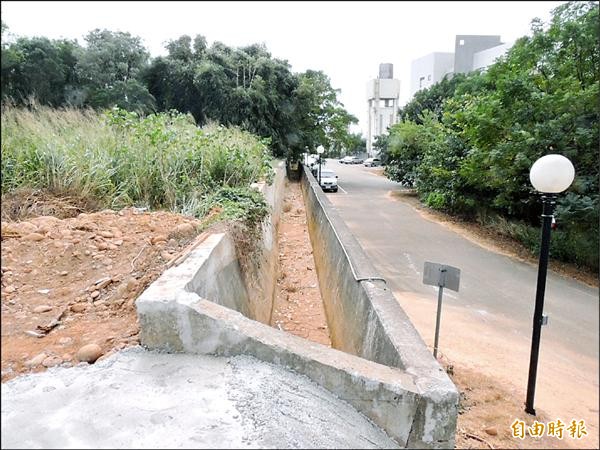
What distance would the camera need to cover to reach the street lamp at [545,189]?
9.56 ft

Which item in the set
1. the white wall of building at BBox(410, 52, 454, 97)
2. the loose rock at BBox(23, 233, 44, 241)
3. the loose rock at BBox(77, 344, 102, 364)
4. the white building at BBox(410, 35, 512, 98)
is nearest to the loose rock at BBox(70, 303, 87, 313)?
the loose rock at BBox(77, 344, 102, 364)

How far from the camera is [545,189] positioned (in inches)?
117

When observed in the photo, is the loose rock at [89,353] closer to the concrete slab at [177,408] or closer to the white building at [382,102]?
the concrete slab at [177,408]

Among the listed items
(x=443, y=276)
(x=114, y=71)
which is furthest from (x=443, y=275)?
(x=114, y=71)

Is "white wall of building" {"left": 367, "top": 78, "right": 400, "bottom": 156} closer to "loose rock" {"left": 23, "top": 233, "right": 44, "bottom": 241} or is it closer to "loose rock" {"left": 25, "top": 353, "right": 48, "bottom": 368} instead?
"loose rock" {"left": 23, "top": 233, "right": 44, "bottom": 241}

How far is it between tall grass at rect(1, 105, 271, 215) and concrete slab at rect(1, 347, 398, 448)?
7.58 ft

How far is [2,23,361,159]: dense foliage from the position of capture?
11.7 m

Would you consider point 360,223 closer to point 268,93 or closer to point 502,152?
point 502,152

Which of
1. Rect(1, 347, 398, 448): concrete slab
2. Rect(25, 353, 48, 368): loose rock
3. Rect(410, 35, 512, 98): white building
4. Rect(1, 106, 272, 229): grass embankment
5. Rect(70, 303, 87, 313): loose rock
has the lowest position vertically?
Rect(1, 347, 398, 448): concrete slab

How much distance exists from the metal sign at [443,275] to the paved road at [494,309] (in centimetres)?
95

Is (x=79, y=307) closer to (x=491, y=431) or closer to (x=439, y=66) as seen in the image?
(x=491, y=431)

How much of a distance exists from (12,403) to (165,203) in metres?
3.25

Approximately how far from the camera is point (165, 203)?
15.6 feet

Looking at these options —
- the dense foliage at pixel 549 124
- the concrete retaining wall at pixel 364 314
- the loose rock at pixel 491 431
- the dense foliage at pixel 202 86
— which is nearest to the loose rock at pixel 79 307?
the concrete retaining wall at pixel 364 314
